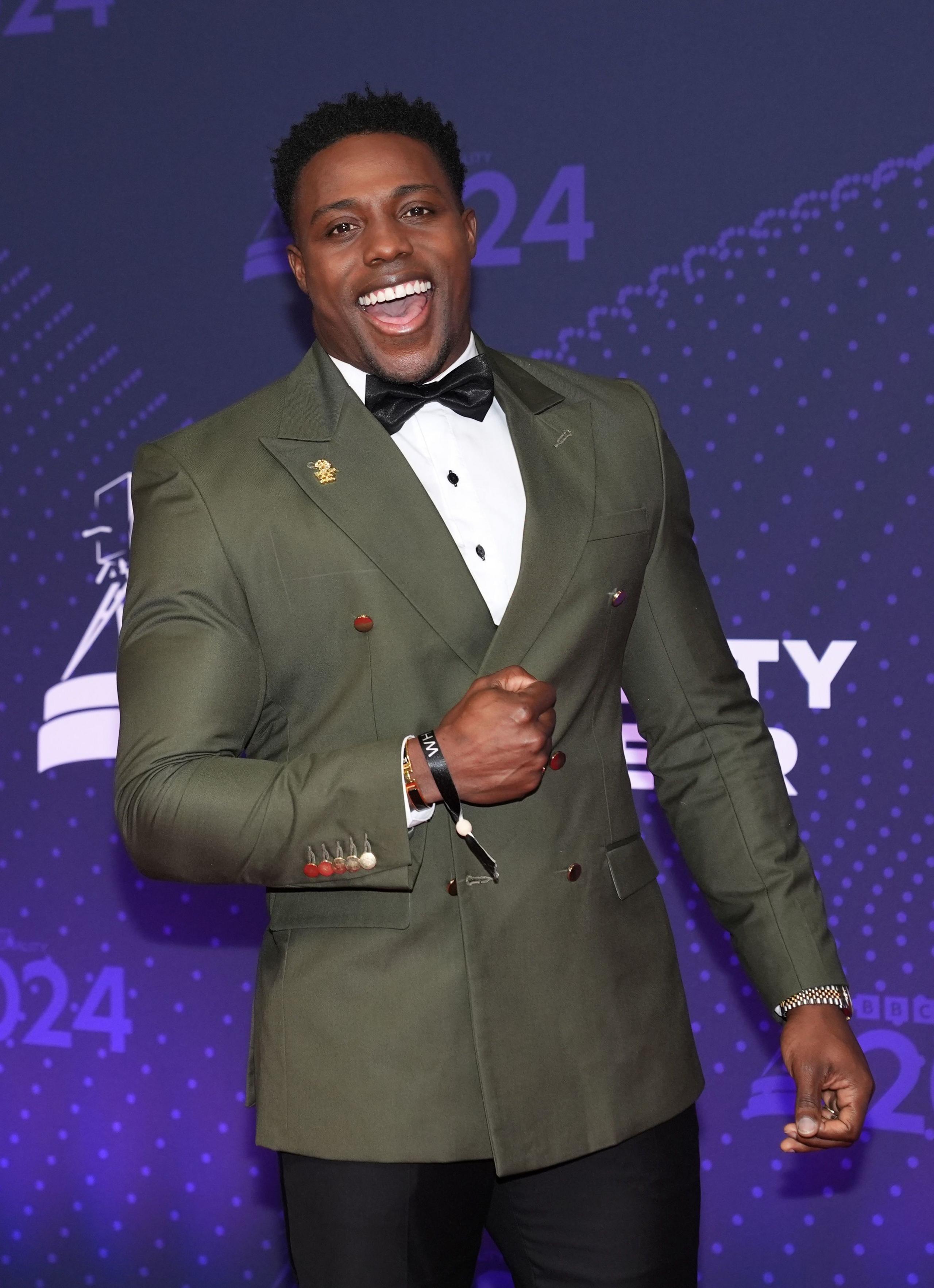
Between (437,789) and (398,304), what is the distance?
2.16 ft

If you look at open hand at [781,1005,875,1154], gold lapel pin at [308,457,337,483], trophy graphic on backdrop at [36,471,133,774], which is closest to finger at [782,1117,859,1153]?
open hand at [781,1005,875,1154]

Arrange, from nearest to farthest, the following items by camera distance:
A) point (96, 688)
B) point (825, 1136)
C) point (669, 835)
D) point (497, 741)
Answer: point (497, 741) < point (825, 1136) < point (669, 835) < point (96, 688)

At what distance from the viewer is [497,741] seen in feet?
4.86

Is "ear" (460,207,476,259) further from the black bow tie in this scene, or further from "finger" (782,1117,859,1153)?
"finger" (782,1117,859,1153)

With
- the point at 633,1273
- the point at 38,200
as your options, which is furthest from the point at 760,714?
the point at 38,200

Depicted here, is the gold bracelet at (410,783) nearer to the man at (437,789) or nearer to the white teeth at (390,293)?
the man at (437,789)

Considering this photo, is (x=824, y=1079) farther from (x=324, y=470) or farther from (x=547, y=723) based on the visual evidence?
(x=324, y=470)

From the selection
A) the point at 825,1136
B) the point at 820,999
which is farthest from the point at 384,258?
the point at 825,1136

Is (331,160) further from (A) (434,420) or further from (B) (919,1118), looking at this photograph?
(B) (919,1118)

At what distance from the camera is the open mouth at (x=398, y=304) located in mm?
1799

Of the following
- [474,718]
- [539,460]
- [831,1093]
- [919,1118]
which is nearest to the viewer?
[474,718]

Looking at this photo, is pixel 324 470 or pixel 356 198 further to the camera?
pixel 356 198

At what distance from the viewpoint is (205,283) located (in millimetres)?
3068

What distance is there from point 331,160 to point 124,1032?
212 cm
